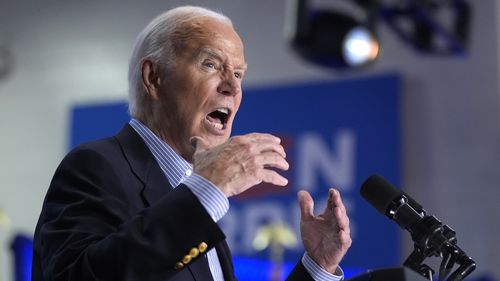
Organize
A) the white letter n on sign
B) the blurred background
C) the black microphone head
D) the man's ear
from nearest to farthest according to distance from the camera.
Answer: the black microphone head, the man's ear, the blurred background, the white letter n on sign

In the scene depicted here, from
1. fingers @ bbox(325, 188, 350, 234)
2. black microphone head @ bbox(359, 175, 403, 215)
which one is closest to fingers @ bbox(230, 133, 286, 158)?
black microphone head @ bbox(359, 175, 403, 215)

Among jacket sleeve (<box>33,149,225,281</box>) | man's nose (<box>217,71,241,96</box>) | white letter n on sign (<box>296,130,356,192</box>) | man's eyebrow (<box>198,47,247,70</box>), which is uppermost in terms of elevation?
man's eyebrow (<box>198,47,247,70</box>)

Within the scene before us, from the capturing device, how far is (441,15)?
22.0 ft

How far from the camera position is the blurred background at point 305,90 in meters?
6.45

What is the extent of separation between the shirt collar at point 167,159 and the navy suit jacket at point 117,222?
27 mm

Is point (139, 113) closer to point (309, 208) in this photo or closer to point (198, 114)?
point (198, 114)

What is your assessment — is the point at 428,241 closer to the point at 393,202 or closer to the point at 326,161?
the point at 393,202

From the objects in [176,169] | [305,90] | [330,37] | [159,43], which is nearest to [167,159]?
[176,169]

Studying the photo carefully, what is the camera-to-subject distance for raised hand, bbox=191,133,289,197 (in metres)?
1.58

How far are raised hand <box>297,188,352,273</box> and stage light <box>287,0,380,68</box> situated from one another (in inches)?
110

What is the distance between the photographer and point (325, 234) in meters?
1.99

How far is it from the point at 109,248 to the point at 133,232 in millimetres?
46

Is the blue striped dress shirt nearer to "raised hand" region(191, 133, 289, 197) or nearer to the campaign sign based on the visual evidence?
"raised hand" region(191, 133, 289, 197)

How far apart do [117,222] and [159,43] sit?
0.49 m
